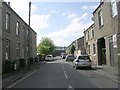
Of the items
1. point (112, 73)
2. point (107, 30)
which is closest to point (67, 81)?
point (112, 73)

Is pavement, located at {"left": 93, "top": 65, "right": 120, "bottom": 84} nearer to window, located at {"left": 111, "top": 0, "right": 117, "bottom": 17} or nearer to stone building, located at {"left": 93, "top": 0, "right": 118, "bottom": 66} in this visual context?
stone building, located at {"left": 93, "top": 0, "right": 118, "bottom": 66}

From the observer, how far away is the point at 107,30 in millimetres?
28422

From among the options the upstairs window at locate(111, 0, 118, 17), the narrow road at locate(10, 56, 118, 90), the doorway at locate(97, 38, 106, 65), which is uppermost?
the upstairs window at locate(111, 0, 118, 17)

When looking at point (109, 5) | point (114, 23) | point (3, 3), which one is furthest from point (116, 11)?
point (3, 3)

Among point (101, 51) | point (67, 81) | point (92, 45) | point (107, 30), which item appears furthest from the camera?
point (92, 45)

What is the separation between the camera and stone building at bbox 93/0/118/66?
82.3 ft

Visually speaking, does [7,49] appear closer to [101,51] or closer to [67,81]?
[67,81]

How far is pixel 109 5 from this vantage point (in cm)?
2683

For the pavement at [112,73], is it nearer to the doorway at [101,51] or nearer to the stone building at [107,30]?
the stone building at [107,30]

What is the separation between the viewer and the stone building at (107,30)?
2508cm

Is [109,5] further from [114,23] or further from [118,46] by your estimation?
[118,46]

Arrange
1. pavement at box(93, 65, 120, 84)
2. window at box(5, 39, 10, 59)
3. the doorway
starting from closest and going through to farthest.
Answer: pavement at box(93, 65, 120, 84) → window at box(5, 39, 10, 59) → the doorway

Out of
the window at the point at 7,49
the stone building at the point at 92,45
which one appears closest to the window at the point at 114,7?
the window at the point at 7,49

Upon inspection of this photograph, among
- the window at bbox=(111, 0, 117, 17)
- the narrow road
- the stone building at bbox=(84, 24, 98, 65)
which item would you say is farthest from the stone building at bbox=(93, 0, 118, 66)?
the narrow road
